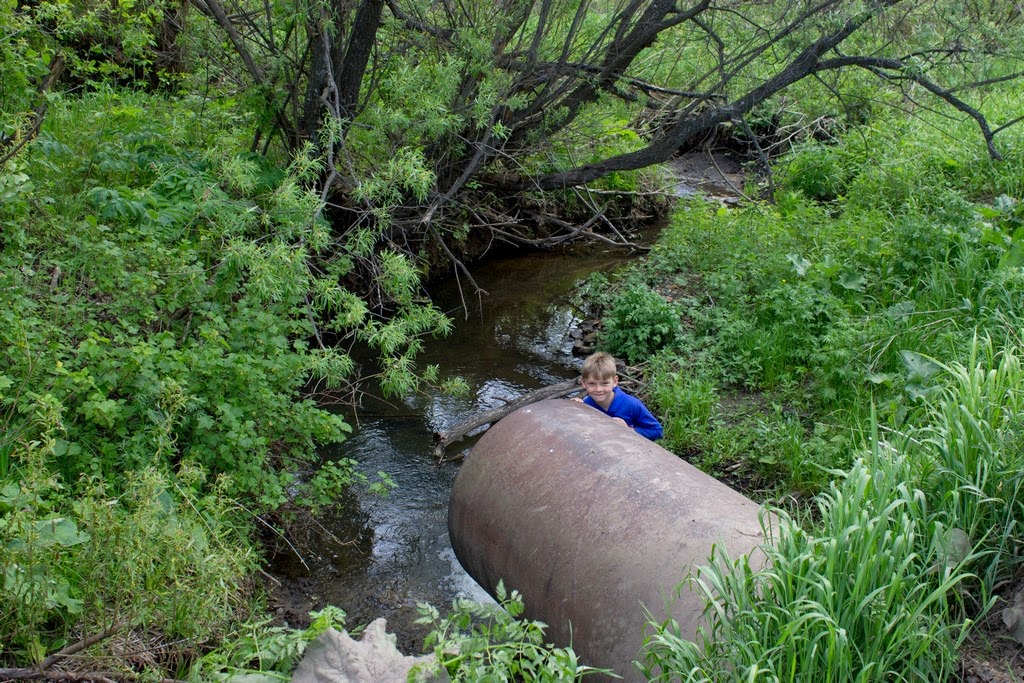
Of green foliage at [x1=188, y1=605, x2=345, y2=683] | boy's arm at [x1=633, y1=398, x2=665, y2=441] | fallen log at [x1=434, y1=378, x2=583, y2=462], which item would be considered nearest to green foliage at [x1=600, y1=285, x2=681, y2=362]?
fallen log at [x1=434, y1=378, x2=583, y2=462]

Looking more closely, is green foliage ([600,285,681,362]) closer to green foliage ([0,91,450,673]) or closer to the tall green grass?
green foliage ([0,91,450,673])

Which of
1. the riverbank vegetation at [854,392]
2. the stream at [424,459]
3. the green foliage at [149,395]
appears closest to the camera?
the riverbank vegetation at [854,392]

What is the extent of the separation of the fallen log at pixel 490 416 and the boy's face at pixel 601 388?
0.87 metres

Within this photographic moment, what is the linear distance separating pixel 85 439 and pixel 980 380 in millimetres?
4287

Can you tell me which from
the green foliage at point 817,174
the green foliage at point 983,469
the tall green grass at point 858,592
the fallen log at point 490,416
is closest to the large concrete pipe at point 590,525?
the tall green grass at point 858,592

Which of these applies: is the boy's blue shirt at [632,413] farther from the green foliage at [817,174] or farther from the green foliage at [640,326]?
the green foliage at [817,174]

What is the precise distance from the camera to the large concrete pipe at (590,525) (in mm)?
2971

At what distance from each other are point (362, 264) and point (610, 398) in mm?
3247

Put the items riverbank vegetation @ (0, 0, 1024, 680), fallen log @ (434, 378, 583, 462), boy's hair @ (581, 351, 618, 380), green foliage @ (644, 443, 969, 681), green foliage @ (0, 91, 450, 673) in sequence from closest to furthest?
green foliage @ (644, 443, 969, 681), green foliage @ (0, 91, 450, 673), riverbank vegetation @ (0, 0, 1024, 680), boy's hair @ (581, 351, 618, 380), fallen log @ (434, 378, 583, 462)

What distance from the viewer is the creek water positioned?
4.57 metres

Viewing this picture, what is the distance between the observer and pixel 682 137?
8336 mm

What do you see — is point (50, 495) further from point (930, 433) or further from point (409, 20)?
point (409, 20)

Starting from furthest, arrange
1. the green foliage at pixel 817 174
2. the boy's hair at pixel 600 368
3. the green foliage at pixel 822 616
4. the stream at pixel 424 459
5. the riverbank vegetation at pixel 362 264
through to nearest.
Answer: the green foliage at pixel 817 174 → the boy's hair at pixel 600 368 → the stream at pixel 424 459 → the riverbank vegetation at pixel 362 264 → the green foliage at pixel 822 616

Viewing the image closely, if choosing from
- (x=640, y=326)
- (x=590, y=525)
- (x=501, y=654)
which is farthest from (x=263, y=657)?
(x=640, y=326)
